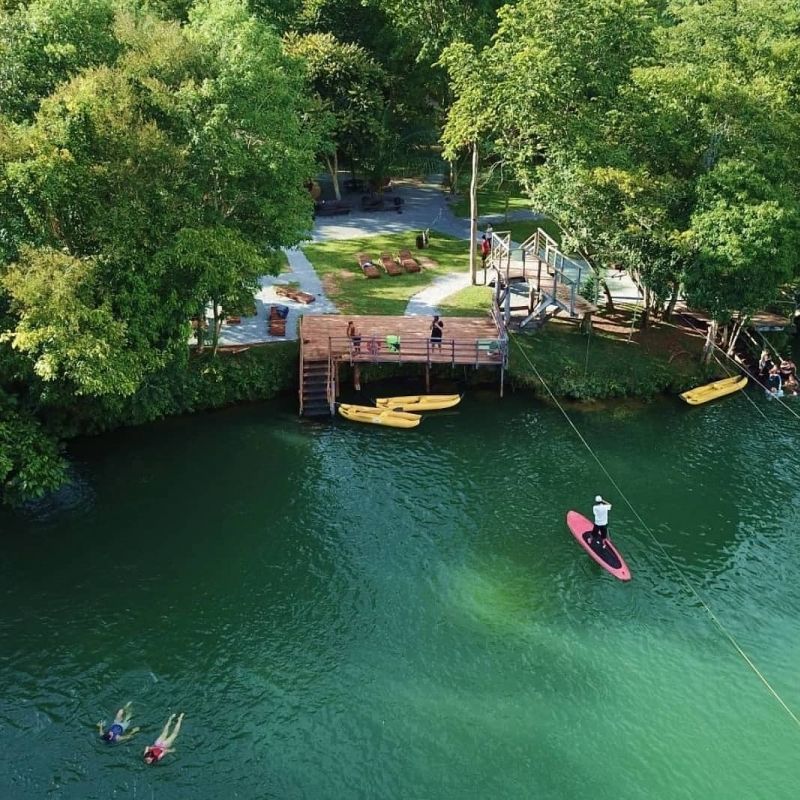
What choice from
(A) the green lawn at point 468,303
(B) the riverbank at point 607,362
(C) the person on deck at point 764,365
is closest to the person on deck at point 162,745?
(B) the riverbank at point 607,362

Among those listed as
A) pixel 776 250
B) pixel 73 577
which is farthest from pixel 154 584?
pixel 776 250

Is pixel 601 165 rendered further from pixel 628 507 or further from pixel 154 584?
pixel 154 584

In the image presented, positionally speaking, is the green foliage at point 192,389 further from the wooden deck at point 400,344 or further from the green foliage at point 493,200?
the green foliage at point 493,200

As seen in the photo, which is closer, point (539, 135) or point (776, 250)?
point (776, 250)

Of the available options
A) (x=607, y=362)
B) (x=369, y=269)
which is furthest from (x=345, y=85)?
(x=607, y=362)

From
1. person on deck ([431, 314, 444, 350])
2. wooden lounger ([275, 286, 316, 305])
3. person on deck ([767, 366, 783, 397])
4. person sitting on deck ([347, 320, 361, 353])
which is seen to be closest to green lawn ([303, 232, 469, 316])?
wooden lounger ([275, 286, 316, 305])

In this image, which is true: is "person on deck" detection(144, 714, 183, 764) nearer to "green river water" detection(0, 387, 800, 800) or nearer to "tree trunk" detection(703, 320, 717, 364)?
"green river water" detection(0, 387, 800, 800)

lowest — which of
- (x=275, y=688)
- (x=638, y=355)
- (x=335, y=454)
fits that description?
(x=275, y=688)
